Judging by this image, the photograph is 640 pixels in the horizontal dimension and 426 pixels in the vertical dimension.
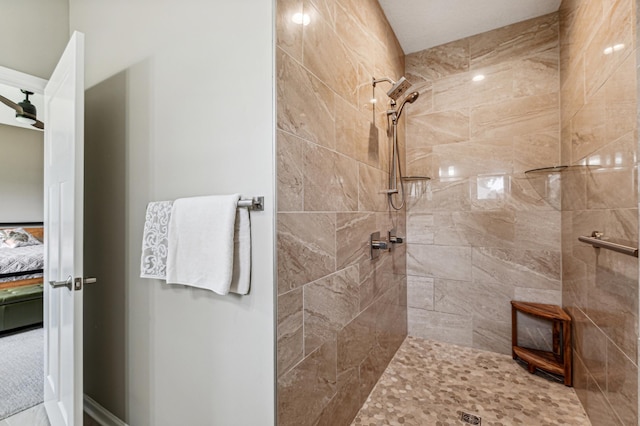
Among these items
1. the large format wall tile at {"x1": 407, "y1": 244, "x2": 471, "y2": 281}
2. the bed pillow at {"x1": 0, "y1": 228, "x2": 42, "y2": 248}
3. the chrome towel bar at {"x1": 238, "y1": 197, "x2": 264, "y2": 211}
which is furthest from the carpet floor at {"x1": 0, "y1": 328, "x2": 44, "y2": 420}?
the large format wall tile at {"x1": 407, "y1": 244, "x2": 471, "y2": 281}

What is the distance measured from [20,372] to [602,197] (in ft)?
12.5

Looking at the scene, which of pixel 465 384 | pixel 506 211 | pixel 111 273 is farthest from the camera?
pixel 506 211

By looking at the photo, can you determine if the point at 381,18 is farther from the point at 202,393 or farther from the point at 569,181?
the point at 202,393

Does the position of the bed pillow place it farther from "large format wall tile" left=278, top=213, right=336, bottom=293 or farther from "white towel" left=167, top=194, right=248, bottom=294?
"large format wall tile" left=278, top=213, right=336, bottom=293

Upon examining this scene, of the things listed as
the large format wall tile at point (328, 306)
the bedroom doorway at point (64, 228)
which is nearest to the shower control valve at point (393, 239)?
the large format wall tile at point (328, 306)

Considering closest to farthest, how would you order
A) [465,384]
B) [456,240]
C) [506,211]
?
[465,384] → [506,211] → [456,240]

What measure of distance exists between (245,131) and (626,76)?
146 cm

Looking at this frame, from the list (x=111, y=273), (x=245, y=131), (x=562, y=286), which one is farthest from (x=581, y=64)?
(x=111, y=273)

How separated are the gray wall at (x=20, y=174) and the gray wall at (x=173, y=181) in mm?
2889

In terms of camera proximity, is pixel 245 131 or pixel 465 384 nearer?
pixel 245 131

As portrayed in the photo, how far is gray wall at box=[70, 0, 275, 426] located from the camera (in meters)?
0.97

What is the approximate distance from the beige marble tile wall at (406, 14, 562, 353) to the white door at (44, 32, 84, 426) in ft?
7.34

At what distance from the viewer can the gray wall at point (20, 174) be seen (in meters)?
3.42

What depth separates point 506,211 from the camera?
212cm
